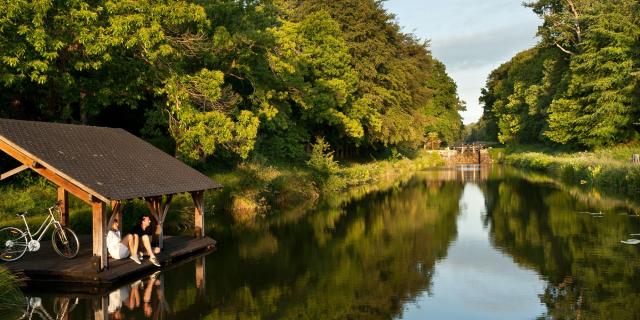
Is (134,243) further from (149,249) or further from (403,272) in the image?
(403,272)

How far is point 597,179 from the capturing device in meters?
40.2

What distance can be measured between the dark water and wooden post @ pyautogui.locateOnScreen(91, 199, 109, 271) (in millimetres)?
1127

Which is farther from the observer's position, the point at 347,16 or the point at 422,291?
the point at 347,16

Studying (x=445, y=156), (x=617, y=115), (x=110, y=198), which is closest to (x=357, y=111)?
(x=617, y=115)

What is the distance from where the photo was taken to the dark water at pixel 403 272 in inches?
485

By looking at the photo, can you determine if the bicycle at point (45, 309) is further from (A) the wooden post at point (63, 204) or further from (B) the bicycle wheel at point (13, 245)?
(A) the wooden post at point (63, 204)

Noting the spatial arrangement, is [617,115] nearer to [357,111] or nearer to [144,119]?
[357,111]

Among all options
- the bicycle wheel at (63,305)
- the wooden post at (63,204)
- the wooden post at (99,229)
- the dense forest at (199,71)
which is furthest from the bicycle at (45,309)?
the dense forest at (199,71)

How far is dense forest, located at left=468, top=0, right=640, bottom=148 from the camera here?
168 ft

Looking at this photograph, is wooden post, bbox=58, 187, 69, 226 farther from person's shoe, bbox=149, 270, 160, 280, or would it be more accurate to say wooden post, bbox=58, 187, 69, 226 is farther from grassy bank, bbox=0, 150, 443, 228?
person's shoe, bbox=149, 270, 160, 280

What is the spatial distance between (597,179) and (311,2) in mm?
29523

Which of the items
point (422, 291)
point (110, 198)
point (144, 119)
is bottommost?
point (422, 291)

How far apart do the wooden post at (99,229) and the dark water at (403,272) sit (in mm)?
1127

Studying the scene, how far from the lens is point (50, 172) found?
14.0m
